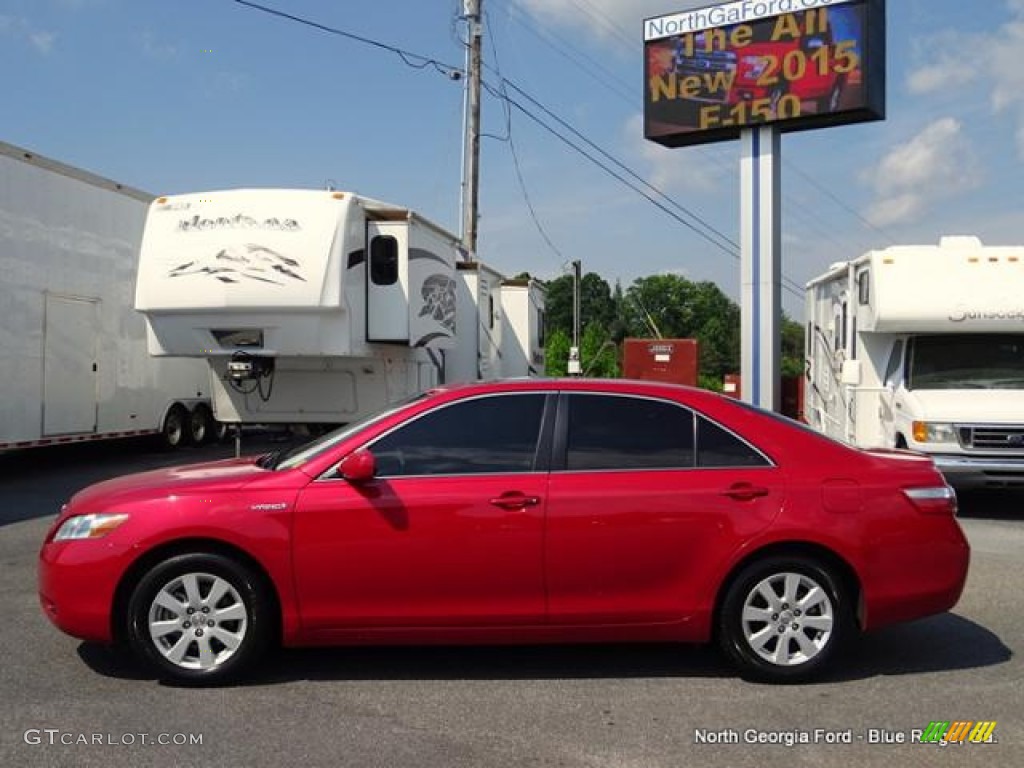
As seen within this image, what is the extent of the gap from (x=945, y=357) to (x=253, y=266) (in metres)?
7.67

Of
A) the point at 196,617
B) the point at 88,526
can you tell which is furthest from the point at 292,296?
A: the point at 196,617

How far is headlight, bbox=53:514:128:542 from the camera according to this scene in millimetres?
4719

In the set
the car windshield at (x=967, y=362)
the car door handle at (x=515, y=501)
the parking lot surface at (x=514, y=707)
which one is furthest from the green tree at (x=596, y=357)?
the car door handle at (x=515, y=501)

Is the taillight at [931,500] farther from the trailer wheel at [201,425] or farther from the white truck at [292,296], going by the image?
the trailer wheel at [201,425]

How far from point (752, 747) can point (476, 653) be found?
1732mm

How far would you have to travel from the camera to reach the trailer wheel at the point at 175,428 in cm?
1566

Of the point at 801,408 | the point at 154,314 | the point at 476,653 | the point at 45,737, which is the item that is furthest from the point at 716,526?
the point at 801,408

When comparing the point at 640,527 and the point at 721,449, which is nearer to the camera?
the point at 640,527

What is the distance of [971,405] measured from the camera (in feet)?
32.2

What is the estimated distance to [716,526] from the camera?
4809 millimetres

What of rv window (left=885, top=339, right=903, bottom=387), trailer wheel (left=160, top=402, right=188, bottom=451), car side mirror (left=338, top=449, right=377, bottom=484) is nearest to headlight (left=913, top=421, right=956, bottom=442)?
rv window (left=885, top=339, right=903, bottom=387)

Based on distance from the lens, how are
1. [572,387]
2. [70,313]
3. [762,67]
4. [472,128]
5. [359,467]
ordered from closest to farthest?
1. [359,467]
2. [572,387]
3. [70,313]
4. [762,67]
5. [472,128]

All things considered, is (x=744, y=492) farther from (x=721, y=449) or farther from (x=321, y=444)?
(x=321, y=444)

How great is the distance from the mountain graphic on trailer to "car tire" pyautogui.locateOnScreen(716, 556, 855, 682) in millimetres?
7082
